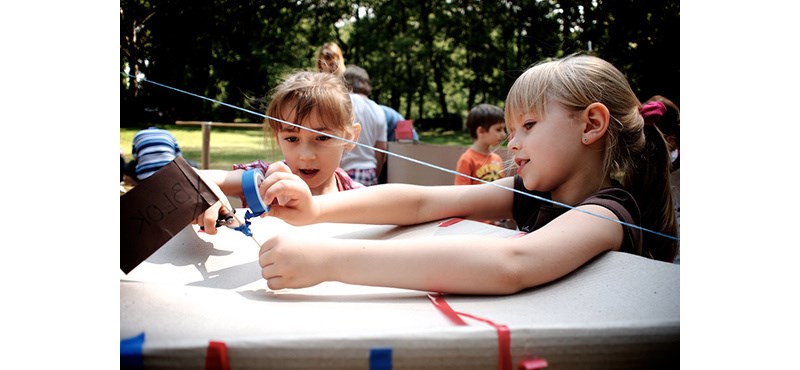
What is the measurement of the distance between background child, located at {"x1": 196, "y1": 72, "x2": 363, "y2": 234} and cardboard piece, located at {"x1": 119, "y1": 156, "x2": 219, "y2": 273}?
0.55m

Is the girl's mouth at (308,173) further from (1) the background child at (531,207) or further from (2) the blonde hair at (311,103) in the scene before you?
(1) the background child at (531,207)

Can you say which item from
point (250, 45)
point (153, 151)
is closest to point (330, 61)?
point (250, 45)

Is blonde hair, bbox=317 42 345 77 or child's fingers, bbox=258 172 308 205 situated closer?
child's fingers, bbox=258 172 308 205

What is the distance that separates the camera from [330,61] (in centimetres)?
198

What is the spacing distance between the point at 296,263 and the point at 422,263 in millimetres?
106

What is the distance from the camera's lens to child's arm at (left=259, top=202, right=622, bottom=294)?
49cm

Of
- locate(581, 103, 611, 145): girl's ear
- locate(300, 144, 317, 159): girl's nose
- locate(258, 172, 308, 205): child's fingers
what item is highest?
locate(581, 103, 611, 145): girl's ear

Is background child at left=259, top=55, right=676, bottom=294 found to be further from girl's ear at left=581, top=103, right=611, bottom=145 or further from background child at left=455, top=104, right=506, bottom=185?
background child at left=455, top=104, right=506, bottom=185

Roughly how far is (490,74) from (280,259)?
8364mm

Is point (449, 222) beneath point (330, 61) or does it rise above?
beneath

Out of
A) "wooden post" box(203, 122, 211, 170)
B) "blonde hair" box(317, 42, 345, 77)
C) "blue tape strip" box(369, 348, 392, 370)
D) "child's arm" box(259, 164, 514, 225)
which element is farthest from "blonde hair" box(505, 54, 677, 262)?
"wooden post" box(203, 122, 211, 170)

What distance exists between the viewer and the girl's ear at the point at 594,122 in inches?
26.4

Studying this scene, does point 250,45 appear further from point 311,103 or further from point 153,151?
point 311,103

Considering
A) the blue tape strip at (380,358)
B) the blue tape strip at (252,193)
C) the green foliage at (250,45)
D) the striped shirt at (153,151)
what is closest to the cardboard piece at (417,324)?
the blue tape strip at (380,358)
